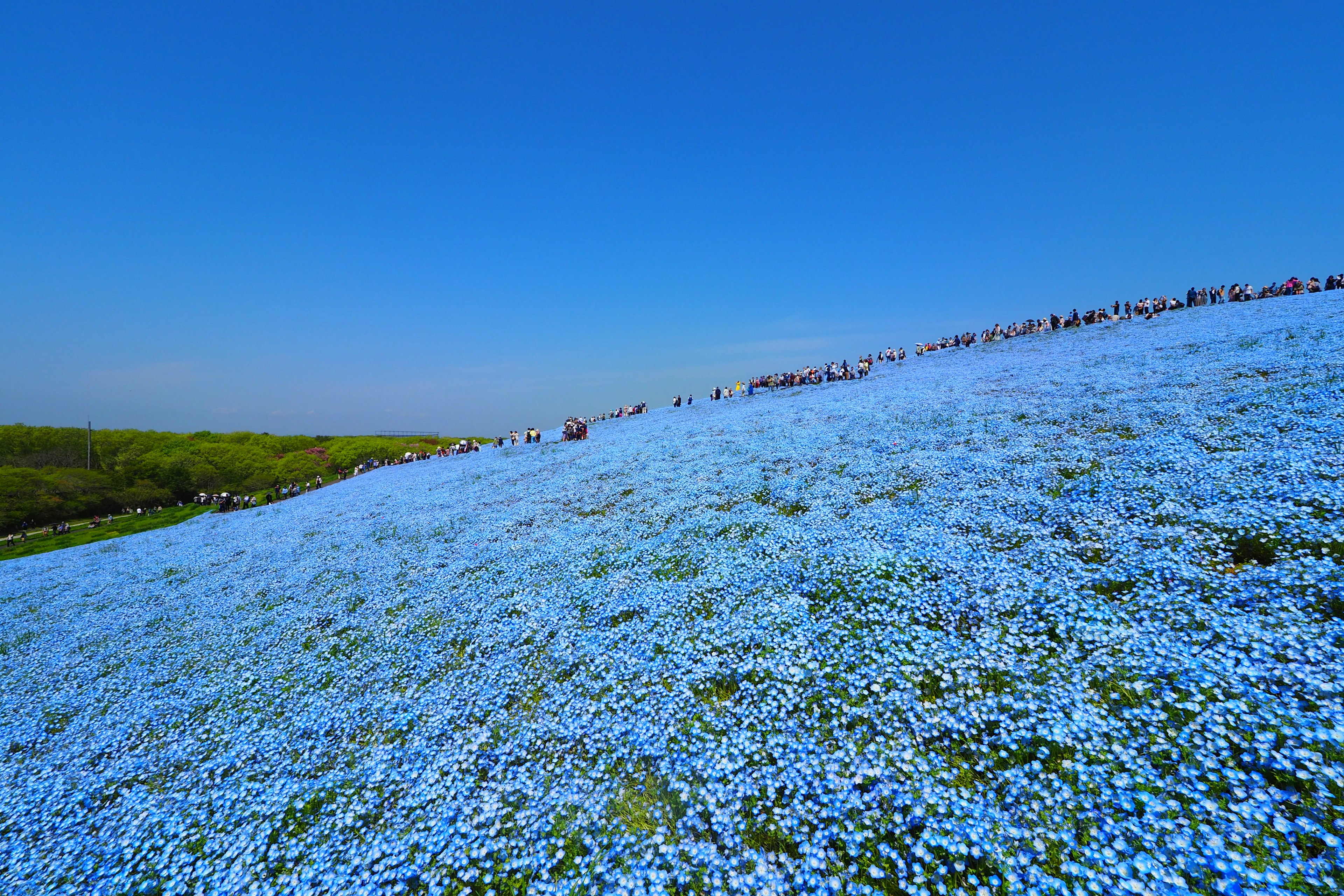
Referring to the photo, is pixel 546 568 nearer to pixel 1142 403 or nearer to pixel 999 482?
pixel 999 482

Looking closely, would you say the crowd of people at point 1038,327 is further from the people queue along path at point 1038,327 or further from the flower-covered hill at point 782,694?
the flower-covered hill at point 782,694

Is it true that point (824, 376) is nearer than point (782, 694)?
No

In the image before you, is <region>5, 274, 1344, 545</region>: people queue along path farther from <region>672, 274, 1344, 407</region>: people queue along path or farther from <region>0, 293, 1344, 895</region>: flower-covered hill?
<region>0, 293, 1344, 895</region>: flower-covered hill

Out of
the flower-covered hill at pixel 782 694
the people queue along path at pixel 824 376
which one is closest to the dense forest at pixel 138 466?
the people queue along path at pixel 824 376

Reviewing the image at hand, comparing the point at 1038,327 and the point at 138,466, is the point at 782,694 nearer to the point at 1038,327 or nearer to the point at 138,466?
the point at 1038,327

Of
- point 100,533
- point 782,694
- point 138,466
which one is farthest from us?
point 138,466

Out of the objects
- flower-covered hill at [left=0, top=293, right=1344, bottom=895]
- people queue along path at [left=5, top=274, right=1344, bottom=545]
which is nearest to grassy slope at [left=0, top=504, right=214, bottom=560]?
people queue along path at [left=5, top=274, right=1344, bottom=545]

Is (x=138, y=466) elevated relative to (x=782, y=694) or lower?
elevated

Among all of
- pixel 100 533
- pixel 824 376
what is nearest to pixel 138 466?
pixel 100 533
